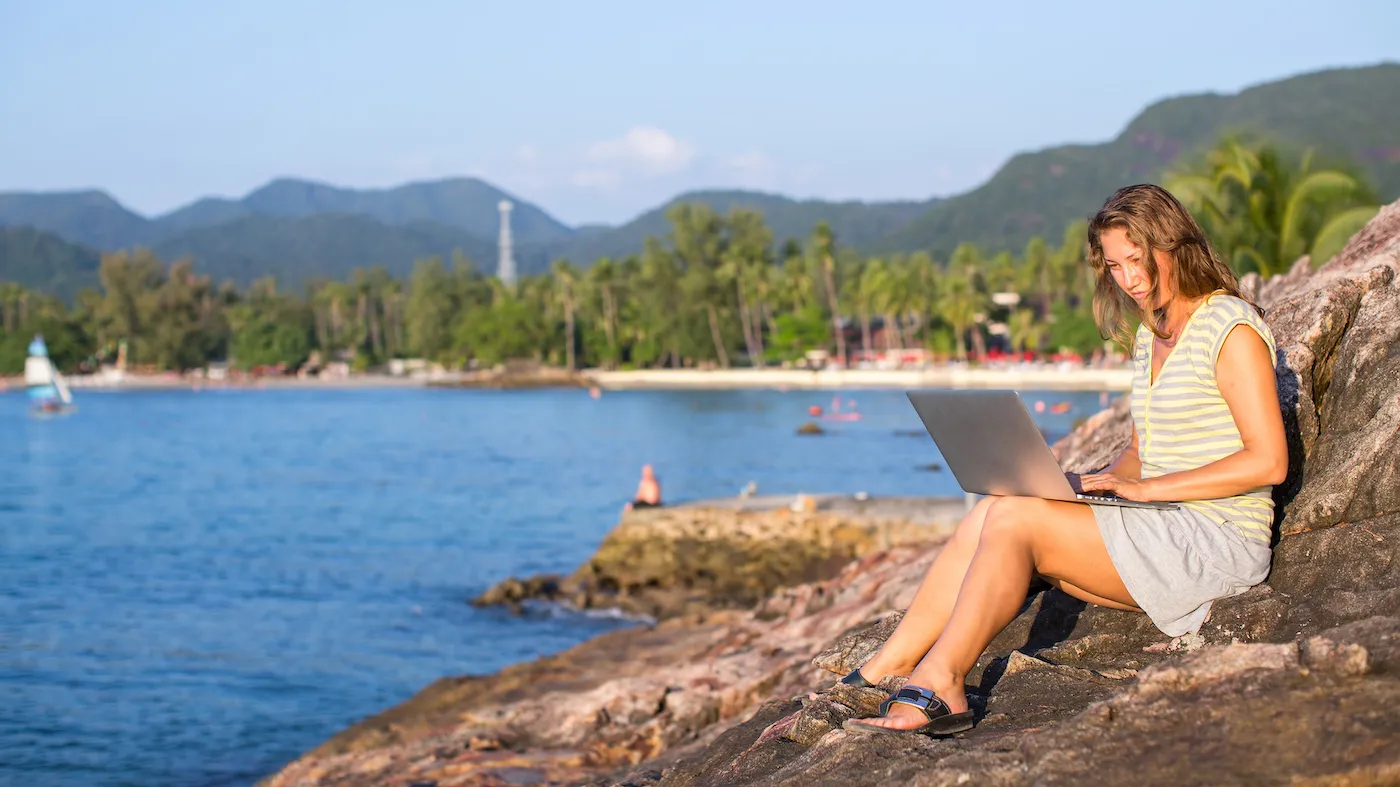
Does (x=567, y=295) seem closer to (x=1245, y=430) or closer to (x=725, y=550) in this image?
(x=725, y=550)

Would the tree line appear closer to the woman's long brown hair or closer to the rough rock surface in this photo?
the rough rock surface

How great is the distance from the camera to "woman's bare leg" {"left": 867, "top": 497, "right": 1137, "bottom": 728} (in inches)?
153

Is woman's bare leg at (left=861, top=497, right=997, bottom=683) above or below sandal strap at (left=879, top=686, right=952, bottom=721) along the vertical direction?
above

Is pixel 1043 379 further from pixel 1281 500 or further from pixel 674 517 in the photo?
pixel 1281 500

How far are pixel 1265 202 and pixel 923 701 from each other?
2698 cm

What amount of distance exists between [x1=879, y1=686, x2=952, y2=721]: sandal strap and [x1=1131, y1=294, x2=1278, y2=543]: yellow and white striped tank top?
1096 millimetres

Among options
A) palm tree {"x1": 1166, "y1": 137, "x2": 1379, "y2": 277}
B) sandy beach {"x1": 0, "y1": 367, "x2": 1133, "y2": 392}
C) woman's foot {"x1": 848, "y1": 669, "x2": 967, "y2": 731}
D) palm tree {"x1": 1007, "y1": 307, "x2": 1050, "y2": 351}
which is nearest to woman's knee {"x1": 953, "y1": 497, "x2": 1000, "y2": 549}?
woman's foot {"x1": 848, "y1": 669, "x2": 967, "y2": 731}

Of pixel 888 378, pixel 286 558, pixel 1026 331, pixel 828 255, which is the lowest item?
pixel 286 558

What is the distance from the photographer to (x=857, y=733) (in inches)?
152

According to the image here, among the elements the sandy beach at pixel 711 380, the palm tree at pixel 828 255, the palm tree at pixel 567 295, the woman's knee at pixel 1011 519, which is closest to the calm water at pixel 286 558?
the woman's knee at pixel 1011 519

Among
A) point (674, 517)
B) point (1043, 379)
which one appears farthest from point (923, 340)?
point (674, 517)

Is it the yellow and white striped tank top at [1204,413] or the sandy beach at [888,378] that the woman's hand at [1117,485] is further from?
the sandy beach at [888,378]

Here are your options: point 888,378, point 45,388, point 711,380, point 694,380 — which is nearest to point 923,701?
point 45,388

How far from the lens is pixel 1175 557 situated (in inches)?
160
